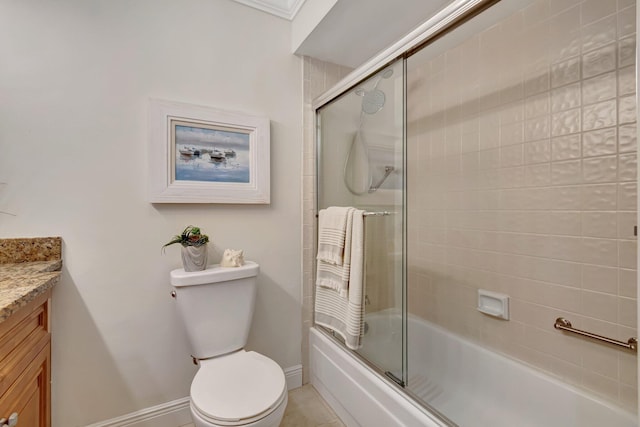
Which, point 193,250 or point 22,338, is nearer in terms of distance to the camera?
point 22,338

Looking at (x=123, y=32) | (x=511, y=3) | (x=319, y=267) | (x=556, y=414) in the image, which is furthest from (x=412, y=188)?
(x=123, y=32)

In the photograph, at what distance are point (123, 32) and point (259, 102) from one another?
27.5 inches

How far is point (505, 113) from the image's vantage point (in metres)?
1.55

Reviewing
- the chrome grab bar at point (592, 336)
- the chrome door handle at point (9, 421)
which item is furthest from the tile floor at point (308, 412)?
the chrome grab bar at point (592, 336)

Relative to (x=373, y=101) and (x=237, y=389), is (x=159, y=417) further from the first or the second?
(x=373, y=101)

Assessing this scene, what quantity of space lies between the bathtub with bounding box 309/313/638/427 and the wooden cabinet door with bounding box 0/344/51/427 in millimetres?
1219

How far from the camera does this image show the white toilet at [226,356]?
1.06 m

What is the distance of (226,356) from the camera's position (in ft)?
4.65

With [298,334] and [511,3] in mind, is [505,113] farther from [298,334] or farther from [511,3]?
[298,334]

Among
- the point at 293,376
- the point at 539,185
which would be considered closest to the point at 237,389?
the point at 293,376

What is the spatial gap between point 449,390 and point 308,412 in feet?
2.55

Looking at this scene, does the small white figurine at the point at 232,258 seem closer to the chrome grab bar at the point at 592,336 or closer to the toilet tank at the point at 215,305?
the toilet tank at the point at 215,305

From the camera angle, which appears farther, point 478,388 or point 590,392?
point 478,388

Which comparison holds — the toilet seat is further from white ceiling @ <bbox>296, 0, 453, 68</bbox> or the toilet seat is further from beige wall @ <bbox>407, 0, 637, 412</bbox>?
white ceiling @ <bbox>296, 0, 453, 68</bbox>
